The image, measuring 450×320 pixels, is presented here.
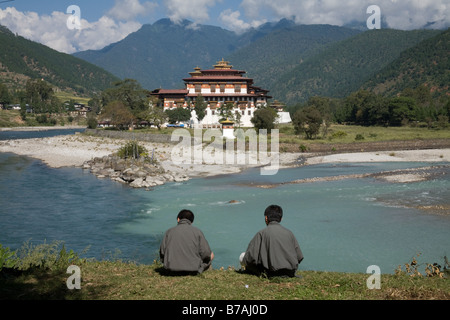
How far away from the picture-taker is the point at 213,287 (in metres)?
7.69

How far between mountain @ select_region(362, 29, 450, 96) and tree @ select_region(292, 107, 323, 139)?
298 feet

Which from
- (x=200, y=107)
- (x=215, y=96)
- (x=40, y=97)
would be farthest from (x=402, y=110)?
(x=40, y=97)

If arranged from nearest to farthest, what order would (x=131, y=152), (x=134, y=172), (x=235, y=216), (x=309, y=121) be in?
(x=235, y=216) → (x=134, y=172) → (x=131, y=152) → (x=309, y=121)

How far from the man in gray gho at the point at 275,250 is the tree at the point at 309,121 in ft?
182

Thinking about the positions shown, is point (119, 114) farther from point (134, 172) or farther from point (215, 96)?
point (134, 172)

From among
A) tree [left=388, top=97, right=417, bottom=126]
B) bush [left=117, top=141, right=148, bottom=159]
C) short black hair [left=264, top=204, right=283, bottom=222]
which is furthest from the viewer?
tree [left=388, top=97, right=417, bottom=126]

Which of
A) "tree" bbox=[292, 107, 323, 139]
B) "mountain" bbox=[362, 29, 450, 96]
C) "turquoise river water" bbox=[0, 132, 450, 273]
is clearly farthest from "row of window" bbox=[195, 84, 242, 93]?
"mountain" bbox=[362, 29, 450, 96]

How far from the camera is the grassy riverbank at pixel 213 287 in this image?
23.2ft

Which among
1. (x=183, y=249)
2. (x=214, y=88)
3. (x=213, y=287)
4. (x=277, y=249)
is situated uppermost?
(x=214, y=88)

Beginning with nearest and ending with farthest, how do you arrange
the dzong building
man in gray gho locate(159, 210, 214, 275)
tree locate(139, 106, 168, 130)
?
man in gray gho locate(159, 210, 214, 275) → tree locate(139, 106, 168, 130) → the dzong building

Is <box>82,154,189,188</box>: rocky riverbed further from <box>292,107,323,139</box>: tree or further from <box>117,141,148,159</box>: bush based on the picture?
<box>292,107,323,139</box>: tree

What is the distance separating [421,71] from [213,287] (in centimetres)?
16975

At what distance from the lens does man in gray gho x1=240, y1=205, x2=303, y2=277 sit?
7.98 m

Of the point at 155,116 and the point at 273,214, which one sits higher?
the point at 155,116
